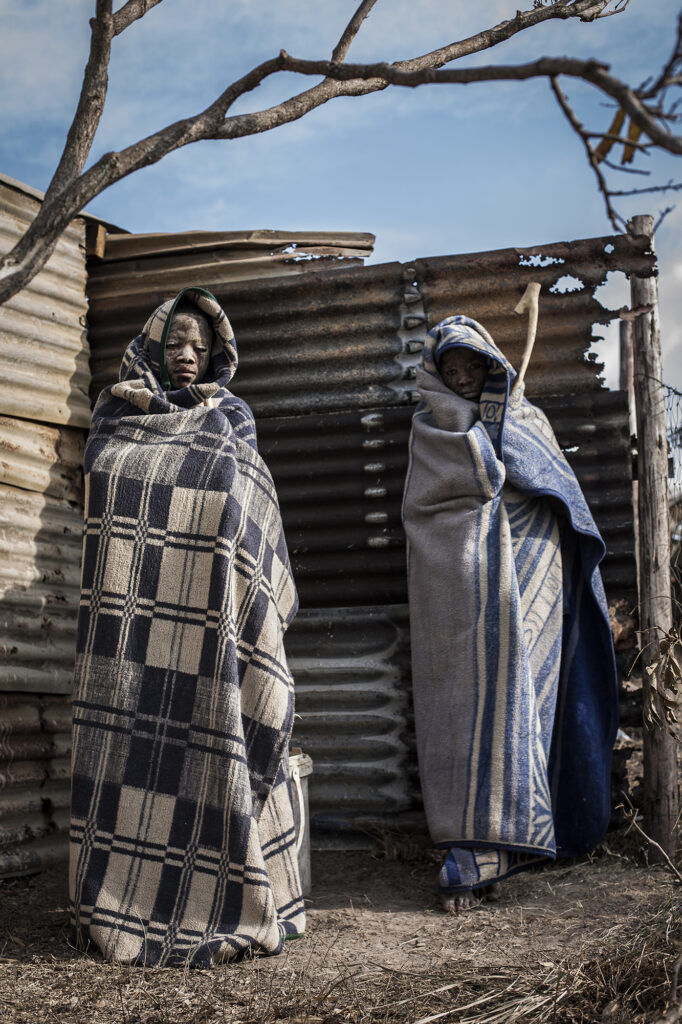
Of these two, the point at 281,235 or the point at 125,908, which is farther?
the point at 281,235

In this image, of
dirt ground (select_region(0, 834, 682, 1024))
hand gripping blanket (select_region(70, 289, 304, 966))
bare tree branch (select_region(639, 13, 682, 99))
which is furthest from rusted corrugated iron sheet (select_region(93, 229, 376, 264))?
bare tree branch (select_region(639, 13, 682, 99))

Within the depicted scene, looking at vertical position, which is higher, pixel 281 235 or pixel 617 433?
pixel 281 235

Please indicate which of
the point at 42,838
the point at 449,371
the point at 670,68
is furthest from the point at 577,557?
the point at 670,68

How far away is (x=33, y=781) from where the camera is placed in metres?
4.51

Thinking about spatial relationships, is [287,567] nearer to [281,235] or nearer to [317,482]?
[317,482]

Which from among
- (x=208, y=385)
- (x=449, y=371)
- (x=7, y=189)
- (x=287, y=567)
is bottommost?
(x=287, y=567)

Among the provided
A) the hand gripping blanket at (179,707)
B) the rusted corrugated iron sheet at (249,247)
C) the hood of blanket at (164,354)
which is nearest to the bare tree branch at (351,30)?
the hood of blanket at (164,354)

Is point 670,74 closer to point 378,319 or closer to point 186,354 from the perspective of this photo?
point 186,354

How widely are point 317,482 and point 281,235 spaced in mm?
1399

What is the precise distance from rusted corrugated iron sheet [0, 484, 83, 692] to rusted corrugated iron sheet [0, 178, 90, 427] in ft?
1.54

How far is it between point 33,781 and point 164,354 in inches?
83.8

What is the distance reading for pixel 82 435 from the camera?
518 centimetres

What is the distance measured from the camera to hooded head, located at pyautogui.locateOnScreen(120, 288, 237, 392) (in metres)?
3.96

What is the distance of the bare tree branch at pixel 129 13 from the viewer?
8.70ft
